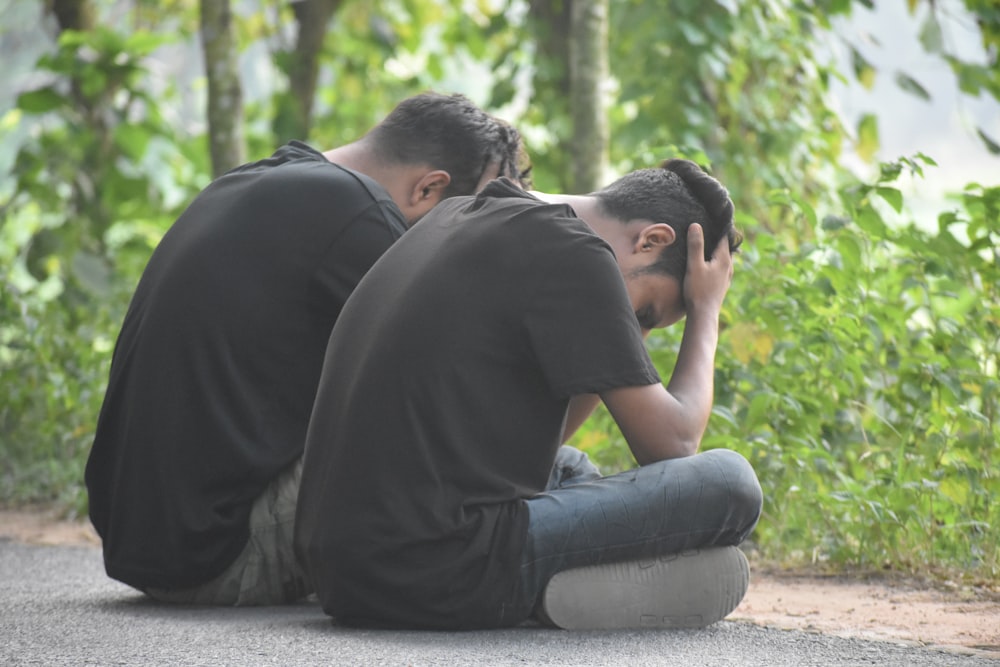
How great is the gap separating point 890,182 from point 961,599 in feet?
4.19

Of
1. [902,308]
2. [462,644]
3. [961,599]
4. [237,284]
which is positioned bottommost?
[961,599]

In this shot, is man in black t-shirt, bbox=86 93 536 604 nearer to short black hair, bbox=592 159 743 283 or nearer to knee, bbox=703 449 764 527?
short black hair, bbox=592 159 743 283

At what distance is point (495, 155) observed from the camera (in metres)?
3.36

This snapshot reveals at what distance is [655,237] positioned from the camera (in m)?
2.71

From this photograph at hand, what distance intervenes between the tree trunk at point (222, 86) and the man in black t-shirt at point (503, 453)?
356 centimetres

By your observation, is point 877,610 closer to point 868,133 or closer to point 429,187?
point 429,187

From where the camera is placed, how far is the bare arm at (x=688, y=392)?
242 cm

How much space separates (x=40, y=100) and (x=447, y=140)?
164 inches

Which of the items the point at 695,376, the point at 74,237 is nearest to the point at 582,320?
the point at 695,376

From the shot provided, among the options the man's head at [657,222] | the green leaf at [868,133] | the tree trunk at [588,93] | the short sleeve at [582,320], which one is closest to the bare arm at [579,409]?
the man's head at [657,222]

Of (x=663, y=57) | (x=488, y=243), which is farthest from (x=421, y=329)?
(x=663, y=57)

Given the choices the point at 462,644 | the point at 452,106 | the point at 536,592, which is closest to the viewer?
the point at 462,644

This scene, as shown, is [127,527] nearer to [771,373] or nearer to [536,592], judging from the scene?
[536,592]

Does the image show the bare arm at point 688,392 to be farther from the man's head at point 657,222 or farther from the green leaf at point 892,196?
the green leaf at point 892,196
